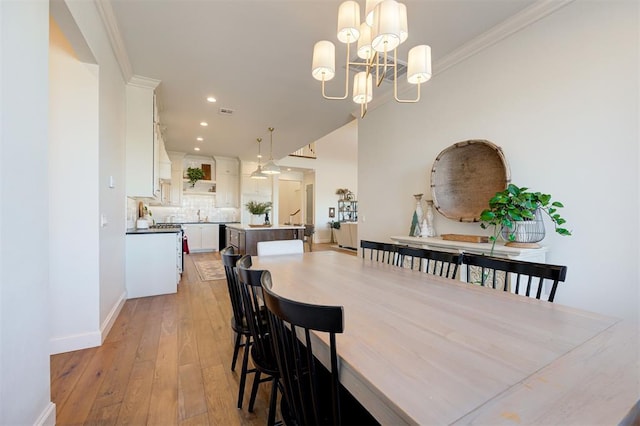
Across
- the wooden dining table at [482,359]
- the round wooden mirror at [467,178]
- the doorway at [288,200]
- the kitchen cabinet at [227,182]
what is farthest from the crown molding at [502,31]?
the doorway at [288,200]

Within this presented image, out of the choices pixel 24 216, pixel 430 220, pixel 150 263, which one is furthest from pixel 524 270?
pixel 150 263

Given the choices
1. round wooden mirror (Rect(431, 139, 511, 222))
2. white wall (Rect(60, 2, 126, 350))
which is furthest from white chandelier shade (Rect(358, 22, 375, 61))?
white wall (Rect(60, 2, 126, 350))

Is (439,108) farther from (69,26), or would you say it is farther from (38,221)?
(38,221)

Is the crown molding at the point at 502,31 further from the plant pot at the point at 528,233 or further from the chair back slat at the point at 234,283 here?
the chair back slat at the point at 234,283

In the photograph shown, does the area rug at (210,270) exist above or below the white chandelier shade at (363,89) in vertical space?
below

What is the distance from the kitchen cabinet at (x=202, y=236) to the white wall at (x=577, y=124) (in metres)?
6.53

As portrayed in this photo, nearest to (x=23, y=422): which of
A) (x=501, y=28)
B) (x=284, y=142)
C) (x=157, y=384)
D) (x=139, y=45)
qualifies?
(x=157, y=384)

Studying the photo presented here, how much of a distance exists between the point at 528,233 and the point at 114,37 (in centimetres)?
395

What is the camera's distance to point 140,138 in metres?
3.45

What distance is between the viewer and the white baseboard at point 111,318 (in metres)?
2.29

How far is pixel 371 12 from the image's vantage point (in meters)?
1.52

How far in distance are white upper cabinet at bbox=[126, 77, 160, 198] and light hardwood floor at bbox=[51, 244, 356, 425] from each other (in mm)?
1597

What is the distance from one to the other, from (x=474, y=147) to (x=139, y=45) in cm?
349

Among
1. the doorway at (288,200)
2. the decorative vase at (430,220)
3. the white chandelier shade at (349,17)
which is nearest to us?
the white chandelier shade at (349,17)
